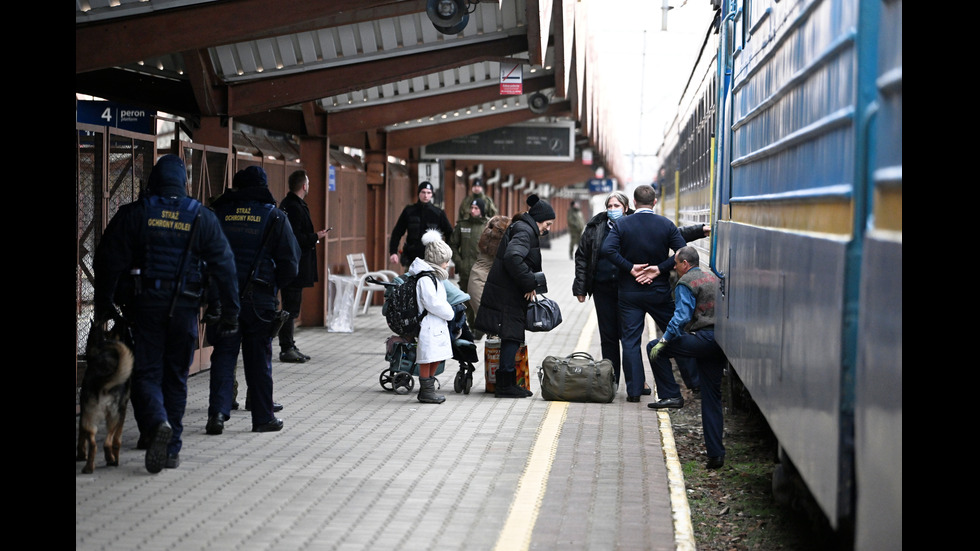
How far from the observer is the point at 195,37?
9.67 m

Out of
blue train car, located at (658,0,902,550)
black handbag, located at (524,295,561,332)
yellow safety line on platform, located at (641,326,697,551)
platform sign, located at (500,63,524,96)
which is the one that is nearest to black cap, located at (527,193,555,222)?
black handbag, located at (524,295,561,332)

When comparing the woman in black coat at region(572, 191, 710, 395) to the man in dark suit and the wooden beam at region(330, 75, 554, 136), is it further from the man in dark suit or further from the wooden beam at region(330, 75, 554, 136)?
the wooden beam at region(330, 75, 554, 136)

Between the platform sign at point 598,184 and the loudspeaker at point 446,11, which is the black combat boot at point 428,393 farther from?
the platform sign at point 598,184

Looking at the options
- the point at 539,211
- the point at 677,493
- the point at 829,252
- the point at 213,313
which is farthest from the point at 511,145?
the point at 829,252

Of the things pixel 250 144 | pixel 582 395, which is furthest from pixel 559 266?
pixel 582 395

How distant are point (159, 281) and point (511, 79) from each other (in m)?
8.56

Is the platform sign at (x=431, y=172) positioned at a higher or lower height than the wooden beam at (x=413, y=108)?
lower

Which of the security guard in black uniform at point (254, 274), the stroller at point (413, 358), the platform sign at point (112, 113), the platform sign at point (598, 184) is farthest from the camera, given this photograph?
the platform sign at point (598, 184)

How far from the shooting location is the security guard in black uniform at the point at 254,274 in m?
7.94

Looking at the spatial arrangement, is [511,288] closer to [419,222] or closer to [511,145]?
[419,222]

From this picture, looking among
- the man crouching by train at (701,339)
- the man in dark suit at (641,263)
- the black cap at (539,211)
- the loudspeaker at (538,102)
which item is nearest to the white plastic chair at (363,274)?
the loudspeaker at (538,102)

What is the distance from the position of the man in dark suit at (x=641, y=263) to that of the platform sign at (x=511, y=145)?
35.4 ft
